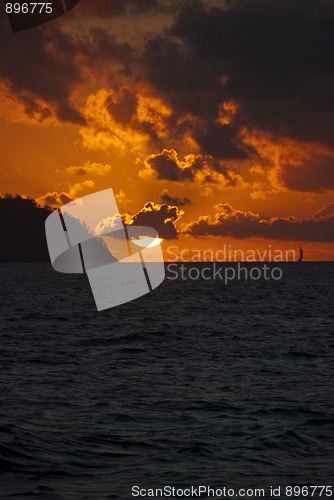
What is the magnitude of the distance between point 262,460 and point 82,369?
12.7 metres

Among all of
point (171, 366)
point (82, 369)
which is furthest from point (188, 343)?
point (82, 369)

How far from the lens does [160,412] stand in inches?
740

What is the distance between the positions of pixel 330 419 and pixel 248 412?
8.59 ft

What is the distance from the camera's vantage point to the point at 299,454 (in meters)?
15.3

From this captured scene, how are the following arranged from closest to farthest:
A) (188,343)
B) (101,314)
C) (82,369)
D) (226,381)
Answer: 1. (226,381)
2. (82,369)
3. (188,343)
4. (101,314)

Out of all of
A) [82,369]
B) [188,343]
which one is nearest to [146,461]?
[82,369]

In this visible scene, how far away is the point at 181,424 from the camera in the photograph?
17625mm

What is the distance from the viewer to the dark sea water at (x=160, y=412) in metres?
13.9

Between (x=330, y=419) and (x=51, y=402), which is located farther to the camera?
(x=51, y=402)

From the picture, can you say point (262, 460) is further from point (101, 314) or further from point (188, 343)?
point (101, 314)

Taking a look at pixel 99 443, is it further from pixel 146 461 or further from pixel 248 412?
pixel 248 412

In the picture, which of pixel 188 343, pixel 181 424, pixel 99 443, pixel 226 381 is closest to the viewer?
pixel 99 443

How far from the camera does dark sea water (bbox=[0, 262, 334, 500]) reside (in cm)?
1388

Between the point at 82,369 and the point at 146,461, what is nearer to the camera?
the point at 146,461
